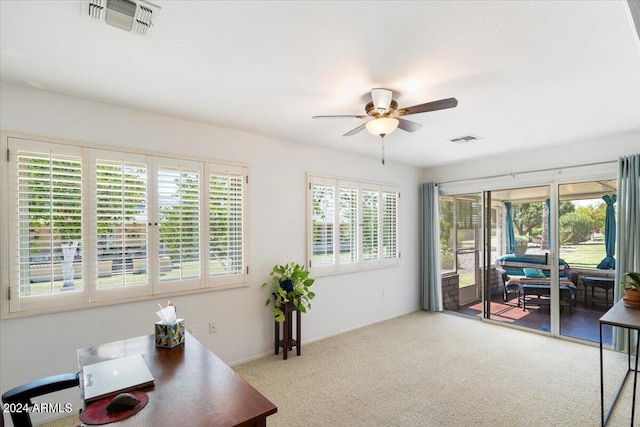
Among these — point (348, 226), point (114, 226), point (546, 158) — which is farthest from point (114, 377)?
point (546, 158)

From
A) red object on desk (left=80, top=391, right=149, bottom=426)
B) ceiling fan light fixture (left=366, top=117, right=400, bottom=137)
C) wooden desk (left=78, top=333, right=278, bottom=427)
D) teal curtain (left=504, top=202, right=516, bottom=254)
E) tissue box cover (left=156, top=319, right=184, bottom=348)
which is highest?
ceiling fan light fixture (left=366, top=117, right=400, bottom=137)

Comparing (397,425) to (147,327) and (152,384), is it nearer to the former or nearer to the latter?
(152,384)

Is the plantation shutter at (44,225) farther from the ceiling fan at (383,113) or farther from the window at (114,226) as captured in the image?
the ceiling fan at (383,113)

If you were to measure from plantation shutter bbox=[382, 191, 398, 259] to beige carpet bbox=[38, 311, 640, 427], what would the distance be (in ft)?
4.26

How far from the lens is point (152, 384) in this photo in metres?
1.42

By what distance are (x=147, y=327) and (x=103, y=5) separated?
251 centimetres

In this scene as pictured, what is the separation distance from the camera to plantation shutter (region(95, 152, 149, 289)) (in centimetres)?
271

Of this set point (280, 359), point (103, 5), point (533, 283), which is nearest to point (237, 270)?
point (280, 359)

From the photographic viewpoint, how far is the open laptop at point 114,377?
133 centimetres

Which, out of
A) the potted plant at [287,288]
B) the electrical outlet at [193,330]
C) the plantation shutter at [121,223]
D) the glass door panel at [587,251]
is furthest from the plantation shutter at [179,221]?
the glass door panel at [587,251]

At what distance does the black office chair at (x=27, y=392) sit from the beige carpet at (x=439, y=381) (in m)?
1.40

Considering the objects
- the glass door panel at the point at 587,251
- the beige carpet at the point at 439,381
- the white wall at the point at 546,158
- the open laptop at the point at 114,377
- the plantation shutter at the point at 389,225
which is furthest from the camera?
the plantation shutter at the point at 389,225

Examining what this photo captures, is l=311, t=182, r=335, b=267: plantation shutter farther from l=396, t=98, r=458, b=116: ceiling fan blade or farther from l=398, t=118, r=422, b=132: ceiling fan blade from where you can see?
l=396, t=98, r=458, b=116: ceiling fan blade

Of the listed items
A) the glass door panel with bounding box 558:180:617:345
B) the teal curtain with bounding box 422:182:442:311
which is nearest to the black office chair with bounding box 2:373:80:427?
the teal curtain with bounding box 422:182:442:311
